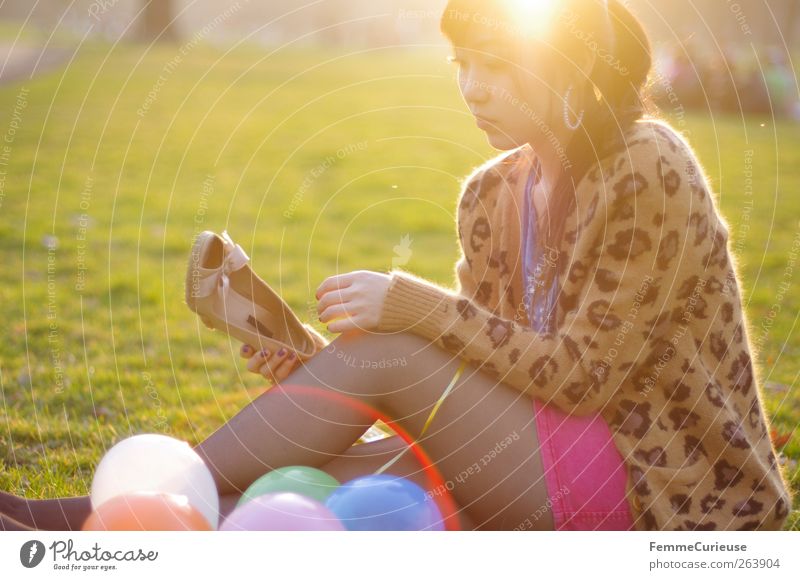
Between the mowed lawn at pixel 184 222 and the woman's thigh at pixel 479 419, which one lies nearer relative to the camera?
the woman's thigh at pixel 479 419

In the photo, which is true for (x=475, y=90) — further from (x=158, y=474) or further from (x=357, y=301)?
(x=158, y=474)

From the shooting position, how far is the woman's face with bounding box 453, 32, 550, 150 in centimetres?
198

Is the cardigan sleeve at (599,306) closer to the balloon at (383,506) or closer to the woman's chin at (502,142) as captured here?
the woman's chin at (502,142)

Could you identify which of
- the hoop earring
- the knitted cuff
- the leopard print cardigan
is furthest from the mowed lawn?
the hoop earring

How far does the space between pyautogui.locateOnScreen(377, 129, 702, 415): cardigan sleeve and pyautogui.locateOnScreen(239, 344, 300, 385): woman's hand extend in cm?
29

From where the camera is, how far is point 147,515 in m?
2.00

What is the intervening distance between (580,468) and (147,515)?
0.95 m

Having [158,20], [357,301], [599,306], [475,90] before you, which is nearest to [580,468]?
[599,306]

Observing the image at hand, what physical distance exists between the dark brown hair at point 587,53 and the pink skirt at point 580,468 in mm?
424

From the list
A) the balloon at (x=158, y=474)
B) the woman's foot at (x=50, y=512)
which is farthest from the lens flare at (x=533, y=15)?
the woman's foot at (x=50, y=512)

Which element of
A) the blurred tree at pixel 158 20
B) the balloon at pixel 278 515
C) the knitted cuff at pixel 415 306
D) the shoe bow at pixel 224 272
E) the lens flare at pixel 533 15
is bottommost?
the balloon at pixel 278 515

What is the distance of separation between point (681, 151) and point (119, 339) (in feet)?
8.60

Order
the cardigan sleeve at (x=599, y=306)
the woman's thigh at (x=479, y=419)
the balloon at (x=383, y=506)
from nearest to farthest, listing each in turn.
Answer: the cardigan sleeve at (x=599, y=306)
the woman's thigh at (x=479, y=419)
the balloon at (x=383, y=506)

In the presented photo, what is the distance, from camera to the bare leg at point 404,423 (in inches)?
77.9
